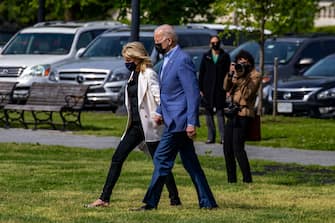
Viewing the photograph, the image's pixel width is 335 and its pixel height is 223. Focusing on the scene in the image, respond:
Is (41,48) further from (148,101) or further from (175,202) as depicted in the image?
(148,101)

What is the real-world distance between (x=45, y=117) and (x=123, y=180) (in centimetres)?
1132

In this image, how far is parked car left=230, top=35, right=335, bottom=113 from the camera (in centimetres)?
2989

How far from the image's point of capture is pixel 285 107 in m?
26.8

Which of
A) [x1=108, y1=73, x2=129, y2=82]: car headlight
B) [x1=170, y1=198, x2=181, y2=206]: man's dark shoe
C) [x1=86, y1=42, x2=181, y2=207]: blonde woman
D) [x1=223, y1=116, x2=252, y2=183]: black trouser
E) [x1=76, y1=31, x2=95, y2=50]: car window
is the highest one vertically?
[x1=86, y1=42, x2=181, y2=207]: blonde woman

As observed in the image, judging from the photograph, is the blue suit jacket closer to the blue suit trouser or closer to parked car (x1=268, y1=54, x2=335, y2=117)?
the blue suit trouser

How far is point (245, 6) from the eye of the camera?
2678 cm

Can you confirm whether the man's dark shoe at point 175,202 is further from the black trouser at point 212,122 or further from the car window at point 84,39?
the car window at point 84,39

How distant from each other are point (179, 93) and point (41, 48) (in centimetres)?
2010

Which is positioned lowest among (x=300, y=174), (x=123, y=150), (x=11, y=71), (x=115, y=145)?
(x=11, y=71)

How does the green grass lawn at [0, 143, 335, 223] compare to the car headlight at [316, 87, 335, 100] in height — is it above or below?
above

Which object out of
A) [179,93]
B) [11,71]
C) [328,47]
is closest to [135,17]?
[11,71]

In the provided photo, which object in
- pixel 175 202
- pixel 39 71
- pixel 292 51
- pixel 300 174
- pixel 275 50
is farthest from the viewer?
pixel 275 50

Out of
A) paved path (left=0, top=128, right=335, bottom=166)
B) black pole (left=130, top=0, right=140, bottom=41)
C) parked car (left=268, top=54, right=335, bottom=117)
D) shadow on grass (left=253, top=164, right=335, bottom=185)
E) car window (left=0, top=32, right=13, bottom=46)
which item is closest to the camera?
shadow on grass (left=253, top=164, right=335, bottom=185)

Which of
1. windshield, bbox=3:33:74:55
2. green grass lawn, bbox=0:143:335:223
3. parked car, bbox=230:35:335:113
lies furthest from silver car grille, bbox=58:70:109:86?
green grass lawn, bbox=0:143:335:223
